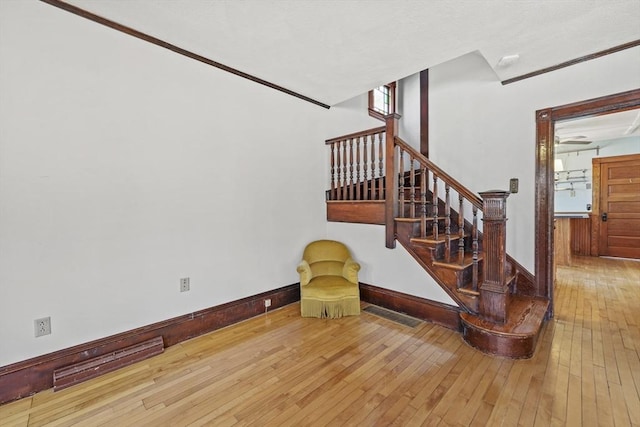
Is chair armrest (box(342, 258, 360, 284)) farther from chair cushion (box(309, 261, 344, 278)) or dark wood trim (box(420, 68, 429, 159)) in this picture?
dark wood trim (box(420, 68, 429, 159))

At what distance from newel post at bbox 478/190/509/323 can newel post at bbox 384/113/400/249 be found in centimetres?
91

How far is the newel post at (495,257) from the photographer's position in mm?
2426

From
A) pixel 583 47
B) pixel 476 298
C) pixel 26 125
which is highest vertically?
pixel 583 47

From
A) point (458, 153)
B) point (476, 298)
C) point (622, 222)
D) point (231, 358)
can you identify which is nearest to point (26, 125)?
point (231, 358)

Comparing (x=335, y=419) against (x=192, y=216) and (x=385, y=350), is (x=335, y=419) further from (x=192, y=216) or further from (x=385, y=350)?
(x=192, y=216)

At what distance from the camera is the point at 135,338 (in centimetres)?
235

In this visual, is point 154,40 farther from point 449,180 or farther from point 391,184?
point 449,180

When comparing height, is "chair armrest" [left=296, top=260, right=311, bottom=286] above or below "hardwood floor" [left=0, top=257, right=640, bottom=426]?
above

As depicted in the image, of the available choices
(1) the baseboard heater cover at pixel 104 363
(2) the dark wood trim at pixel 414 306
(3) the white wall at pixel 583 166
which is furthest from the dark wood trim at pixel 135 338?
(3) the white wall at pixel 583 166

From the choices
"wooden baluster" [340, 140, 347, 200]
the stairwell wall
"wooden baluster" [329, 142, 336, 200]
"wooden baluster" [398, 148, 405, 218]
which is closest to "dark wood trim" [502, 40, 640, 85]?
the stairwell wall

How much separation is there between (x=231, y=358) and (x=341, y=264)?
5.52 ft

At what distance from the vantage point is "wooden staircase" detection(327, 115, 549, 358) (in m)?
2.41

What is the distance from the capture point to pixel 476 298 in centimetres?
262

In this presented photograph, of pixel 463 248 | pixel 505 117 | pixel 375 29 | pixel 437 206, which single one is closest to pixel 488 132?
pixel 505 117
